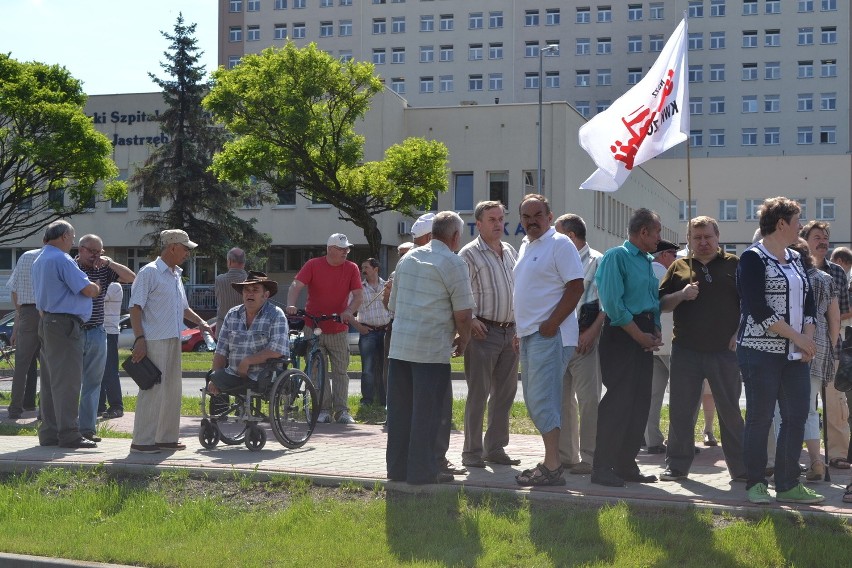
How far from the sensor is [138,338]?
993 centimetres

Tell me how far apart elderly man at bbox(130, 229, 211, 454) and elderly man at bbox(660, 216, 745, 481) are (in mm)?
4314

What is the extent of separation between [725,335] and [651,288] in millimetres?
654

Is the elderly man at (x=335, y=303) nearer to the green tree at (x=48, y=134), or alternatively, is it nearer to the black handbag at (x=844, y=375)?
the black handbag at (x=844, y=375)

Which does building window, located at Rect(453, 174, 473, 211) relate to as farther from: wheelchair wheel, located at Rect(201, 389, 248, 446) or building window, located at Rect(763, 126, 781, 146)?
building window, located at Rect(763, 126, 781, 146)

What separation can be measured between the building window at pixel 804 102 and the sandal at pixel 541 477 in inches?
3516

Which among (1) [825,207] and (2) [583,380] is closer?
(2) [583,380]

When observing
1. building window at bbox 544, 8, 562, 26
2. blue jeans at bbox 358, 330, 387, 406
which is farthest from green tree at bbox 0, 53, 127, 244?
building window at bbox 544, 8, 562, 26

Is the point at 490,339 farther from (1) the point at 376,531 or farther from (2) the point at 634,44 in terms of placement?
(2) the point at 634,44

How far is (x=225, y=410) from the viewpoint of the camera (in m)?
10.2

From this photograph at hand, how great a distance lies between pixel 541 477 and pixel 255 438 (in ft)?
10.3

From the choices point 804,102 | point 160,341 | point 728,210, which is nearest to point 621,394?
point 160,341

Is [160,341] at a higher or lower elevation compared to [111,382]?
higher

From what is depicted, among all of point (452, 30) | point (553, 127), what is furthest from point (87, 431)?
point (452, 30)

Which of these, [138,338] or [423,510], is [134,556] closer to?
[423,510]
